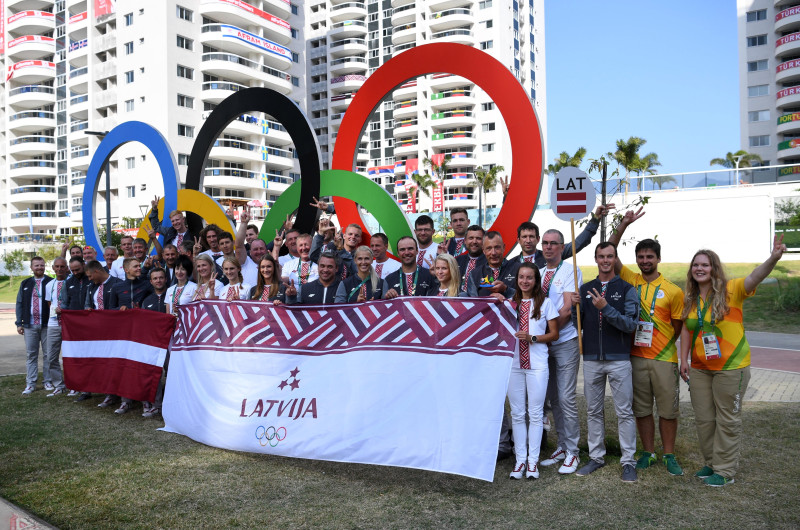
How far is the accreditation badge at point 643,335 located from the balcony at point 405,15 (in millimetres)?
68944

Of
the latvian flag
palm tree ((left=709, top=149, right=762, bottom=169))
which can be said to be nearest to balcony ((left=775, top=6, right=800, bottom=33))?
palm tree ((left=709, top=149, right=762, bottom=169))

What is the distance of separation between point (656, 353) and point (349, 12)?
3021 inches

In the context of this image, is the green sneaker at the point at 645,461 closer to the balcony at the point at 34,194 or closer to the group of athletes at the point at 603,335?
the group of athletes at the point at 603,335

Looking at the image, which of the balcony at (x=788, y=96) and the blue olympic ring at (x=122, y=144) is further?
the balcony at (x=788, y=96)

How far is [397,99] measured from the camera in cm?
7300

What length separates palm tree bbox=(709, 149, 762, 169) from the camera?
55.1m

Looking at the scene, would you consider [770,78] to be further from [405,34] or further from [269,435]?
[269,435]

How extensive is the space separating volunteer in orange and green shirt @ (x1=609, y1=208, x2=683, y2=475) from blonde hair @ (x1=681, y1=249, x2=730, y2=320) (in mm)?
114

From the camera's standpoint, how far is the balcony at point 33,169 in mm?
63812

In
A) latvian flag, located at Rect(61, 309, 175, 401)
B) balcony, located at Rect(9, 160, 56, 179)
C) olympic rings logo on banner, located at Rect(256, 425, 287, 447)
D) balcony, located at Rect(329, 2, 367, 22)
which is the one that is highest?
balcony, located at Rect(329, 2, 367, 22)

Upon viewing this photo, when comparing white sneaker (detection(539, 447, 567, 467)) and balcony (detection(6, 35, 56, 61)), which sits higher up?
balcony (detection(6, 35, 56, 61))

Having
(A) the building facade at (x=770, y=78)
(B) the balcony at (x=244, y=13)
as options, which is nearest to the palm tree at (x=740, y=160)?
(A) the building facade at (x=770, y=78)

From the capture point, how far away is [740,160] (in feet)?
183

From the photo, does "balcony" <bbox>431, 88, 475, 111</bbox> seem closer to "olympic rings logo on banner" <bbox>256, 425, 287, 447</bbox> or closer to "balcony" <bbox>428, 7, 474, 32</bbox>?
"balcony" <bbox>428, 7, 474, 32</bbox>
